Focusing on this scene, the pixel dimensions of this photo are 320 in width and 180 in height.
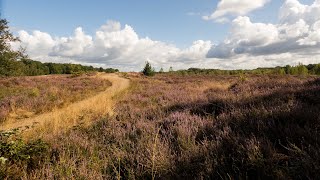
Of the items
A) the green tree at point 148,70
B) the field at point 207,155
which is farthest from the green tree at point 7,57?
the green tree at point 148,70

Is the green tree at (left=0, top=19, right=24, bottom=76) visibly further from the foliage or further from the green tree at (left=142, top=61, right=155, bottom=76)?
the green tree at (left=142, top=61, right=155, bottom=76)

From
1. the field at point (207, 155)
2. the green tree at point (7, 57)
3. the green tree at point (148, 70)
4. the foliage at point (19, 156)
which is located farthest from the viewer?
the green tree at point (148, 70)

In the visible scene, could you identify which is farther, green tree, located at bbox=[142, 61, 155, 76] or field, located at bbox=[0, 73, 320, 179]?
green tree, located at bbox=[142, 61, 155, 76]

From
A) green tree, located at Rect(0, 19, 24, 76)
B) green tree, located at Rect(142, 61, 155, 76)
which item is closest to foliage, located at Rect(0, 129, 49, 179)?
green tree, located at Rect(0, 19, 24, 76)

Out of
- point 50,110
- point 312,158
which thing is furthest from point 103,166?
point 50,110

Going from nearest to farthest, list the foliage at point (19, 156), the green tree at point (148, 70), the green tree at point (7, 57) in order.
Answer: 1. the foliage at point (19, 156)
2. the green tree at point (7, 57)
3. the green tree at point (148, 70)

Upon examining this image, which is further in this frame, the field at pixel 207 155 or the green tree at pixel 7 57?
the green tree at pixel 7 57

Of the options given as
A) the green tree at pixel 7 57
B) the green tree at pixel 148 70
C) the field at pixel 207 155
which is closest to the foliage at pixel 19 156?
the field at pixel 207 155

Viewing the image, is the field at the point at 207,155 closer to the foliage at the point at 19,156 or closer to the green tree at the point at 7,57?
the foliage at the point at 19,156

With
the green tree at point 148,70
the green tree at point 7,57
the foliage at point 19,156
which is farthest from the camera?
the green tree at point 148,70

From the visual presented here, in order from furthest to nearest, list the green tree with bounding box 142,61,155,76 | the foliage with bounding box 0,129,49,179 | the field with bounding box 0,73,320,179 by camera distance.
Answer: the green tree with bounding box 142,61,155,76
the foliage with bounding box 0,129,49,179
the field with bounding box 0,73,320,179

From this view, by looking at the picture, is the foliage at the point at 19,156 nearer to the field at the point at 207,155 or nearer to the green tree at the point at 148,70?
the field at the point at 207,155

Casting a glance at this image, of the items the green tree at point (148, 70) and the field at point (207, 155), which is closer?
the field at point (207, 155)

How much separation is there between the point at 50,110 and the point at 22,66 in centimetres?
1134
